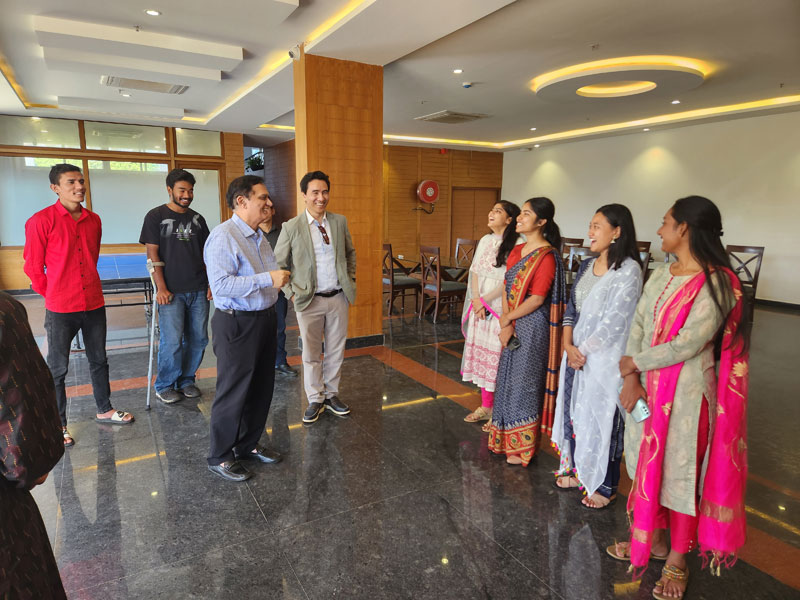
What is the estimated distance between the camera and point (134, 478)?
2531mm

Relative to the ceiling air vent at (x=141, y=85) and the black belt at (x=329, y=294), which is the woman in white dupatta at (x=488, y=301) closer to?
the black belt at (x=329, y=294)

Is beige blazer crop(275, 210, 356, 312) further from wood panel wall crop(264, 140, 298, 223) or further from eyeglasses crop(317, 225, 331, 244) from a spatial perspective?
wood panel wall crop(264, 140, 298, 223)

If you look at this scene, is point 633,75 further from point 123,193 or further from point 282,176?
point 123,193

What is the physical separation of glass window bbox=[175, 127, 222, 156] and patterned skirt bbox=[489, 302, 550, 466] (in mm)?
8479

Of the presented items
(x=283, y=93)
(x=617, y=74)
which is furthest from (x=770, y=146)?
(x=283, y=93)

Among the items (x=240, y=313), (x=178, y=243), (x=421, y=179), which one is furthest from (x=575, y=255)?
(x=240, y=313)

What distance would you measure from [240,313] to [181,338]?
1.39 metres

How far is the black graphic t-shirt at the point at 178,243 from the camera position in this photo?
3.29m

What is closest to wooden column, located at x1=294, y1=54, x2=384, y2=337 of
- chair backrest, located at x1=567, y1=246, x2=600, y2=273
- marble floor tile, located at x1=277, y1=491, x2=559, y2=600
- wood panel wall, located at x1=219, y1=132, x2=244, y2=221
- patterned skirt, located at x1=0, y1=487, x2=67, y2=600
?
marble floor tile, located at x1=277, y1=491, x2=559, y2=600

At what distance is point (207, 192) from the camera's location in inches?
377

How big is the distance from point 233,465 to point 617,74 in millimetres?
5235

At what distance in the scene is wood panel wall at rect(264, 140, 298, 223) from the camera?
32.8ft

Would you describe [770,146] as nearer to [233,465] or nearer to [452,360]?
[452,360]

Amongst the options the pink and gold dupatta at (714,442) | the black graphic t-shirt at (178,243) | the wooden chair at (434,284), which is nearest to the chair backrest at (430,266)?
the wooden chair at (434,284)
